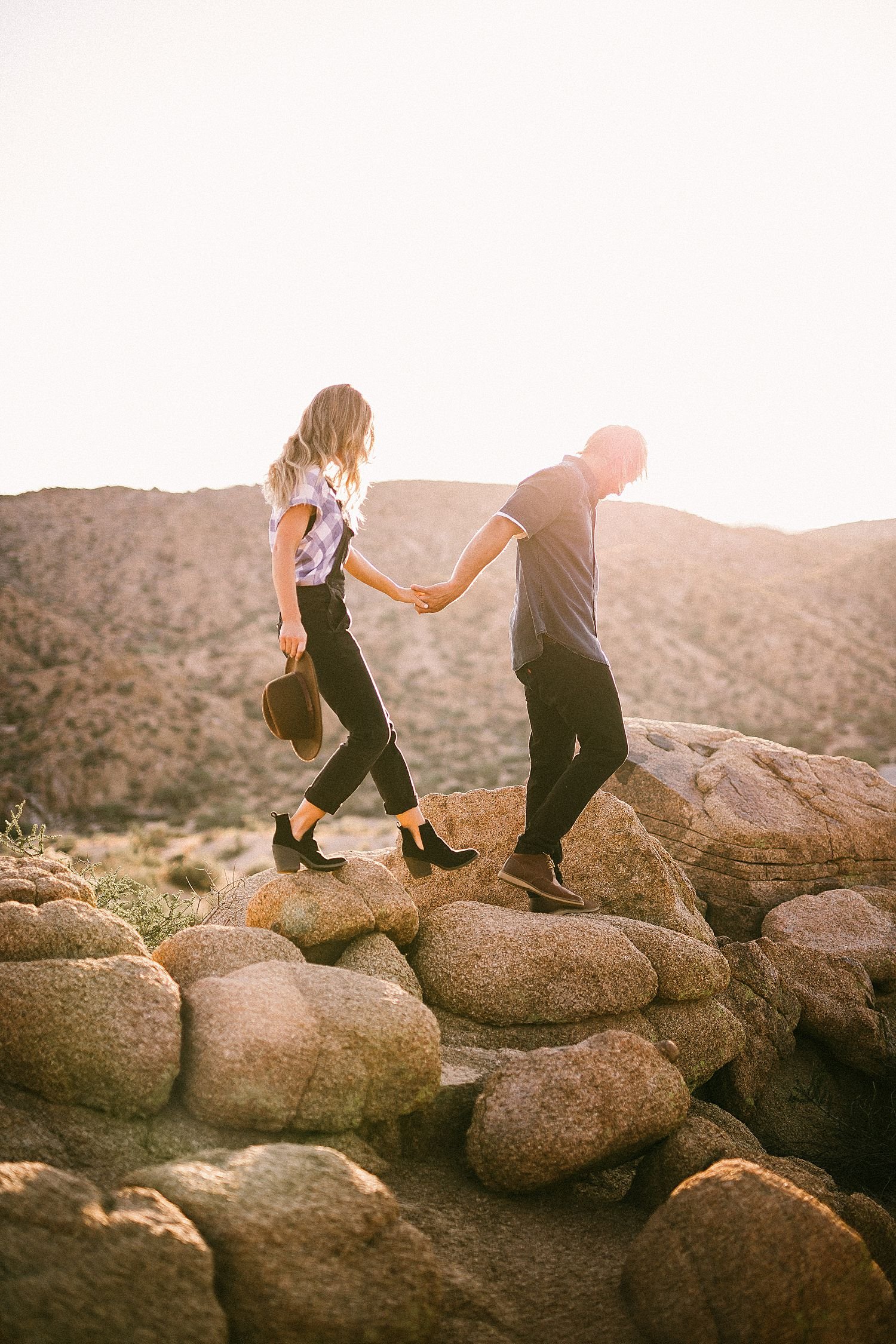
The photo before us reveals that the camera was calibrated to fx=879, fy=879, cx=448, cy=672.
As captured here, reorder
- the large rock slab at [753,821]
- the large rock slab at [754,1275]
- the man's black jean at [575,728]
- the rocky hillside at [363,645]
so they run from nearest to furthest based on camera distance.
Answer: the large rock slab at [754,1275], the man's black jean at [575,728], the large rock slab at [753,821], the rocky hillside at [363,645]

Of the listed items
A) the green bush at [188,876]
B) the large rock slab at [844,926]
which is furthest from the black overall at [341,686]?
the green bush at [188,876]

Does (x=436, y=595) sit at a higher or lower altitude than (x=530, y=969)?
higher

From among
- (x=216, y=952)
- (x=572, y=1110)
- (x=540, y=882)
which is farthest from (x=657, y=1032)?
(x=216, y=952)

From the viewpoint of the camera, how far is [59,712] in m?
23.1

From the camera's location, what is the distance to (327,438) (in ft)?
11.3

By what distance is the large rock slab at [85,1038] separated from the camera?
2416mm

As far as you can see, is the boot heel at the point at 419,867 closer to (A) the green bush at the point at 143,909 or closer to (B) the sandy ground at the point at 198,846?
(A) the green bush at the point at 143,909

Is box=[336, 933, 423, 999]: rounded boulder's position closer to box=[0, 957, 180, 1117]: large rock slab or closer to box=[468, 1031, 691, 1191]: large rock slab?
box=[468, 1031, 691, 1191]: large rock slab

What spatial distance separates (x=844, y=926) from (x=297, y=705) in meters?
3.75

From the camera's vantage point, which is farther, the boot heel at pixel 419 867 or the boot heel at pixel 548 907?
the boot heel at pixel 548 907

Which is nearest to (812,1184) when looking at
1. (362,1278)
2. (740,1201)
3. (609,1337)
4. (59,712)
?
(740,1201)

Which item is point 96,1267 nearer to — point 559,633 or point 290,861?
point 290,861

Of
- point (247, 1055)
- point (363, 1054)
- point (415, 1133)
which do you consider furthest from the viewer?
point (415, 1133)

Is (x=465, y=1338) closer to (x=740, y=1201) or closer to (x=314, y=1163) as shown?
(x=314, y=1163)
